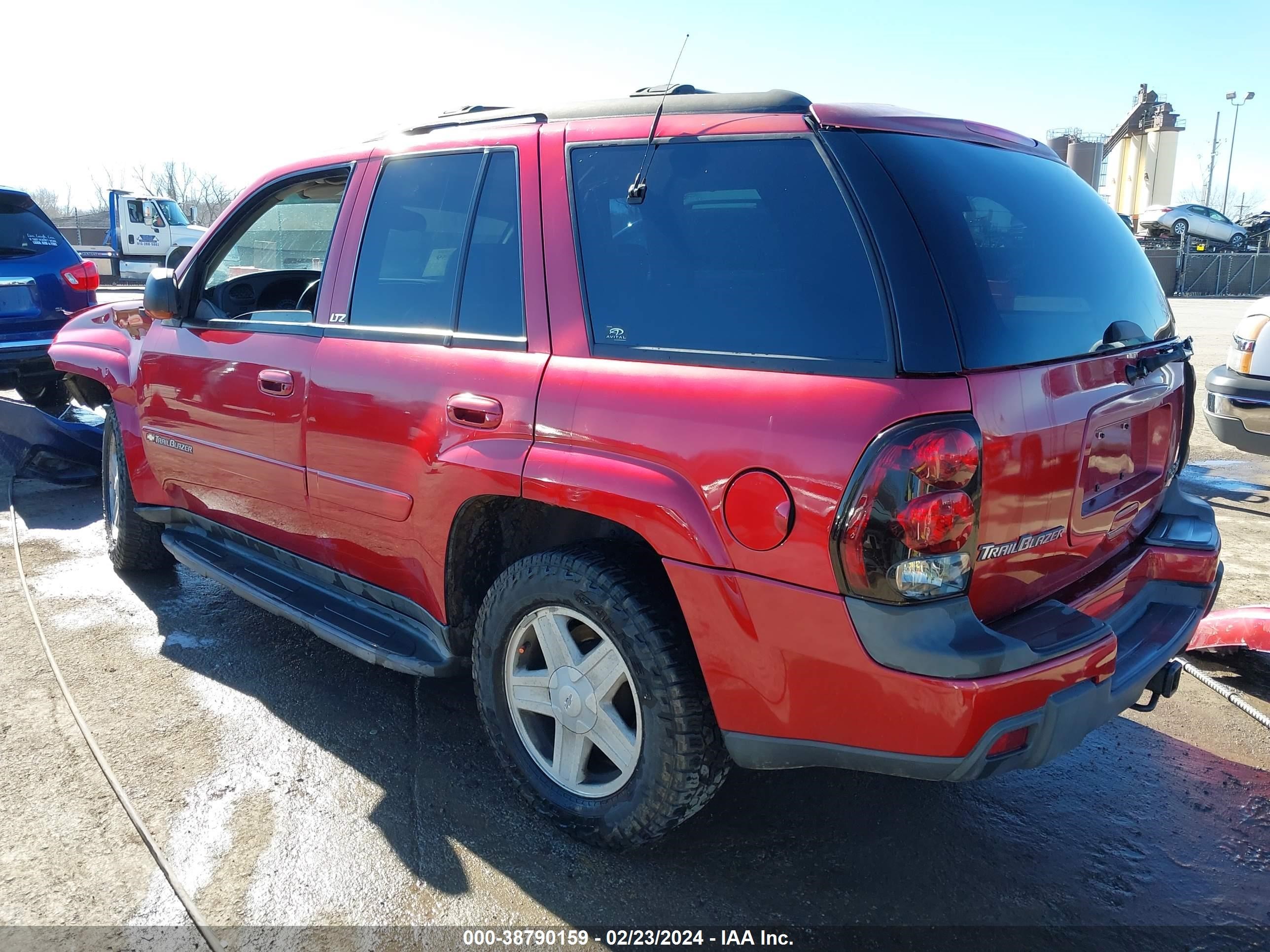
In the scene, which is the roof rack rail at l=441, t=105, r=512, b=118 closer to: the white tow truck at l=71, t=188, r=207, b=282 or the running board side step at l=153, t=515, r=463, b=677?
the running board side step at l=153, t=515, r=463, b=677

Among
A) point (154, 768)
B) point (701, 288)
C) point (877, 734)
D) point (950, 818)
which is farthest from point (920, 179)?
point (154, 768)

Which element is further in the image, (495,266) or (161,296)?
(161,296)

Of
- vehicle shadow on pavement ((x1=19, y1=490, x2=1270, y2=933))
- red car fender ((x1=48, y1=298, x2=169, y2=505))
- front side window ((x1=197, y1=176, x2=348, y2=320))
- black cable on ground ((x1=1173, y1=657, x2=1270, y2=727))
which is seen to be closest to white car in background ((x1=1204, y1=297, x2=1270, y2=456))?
black cable on ground ((x1=1173, y1=657, x2=1270, y2=727))

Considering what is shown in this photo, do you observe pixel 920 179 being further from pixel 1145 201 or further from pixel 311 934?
pixel 1145 201

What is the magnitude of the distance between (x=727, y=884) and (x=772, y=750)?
0.54 m

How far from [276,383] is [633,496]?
1745 mm

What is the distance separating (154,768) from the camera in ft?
10.0

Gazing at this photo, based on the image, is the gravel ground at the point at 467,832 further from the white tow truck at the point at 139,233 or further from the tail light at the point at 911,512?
the white tow truck at the point at 139,233

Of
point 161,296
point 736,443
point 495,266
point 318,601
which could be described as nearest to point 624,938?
point 736,443

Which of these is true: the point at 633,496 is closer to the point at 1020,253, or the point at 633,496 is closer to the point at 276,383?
the point at 1020,253

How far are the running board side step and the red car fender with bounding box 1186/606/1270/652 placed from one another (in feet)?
9.43

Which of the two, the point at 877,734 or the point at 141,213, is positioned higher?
the point at 141,213

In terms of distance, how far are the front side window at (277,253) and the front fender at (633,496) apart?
146 centimetres

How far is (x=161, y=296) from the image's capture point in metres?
3.88
